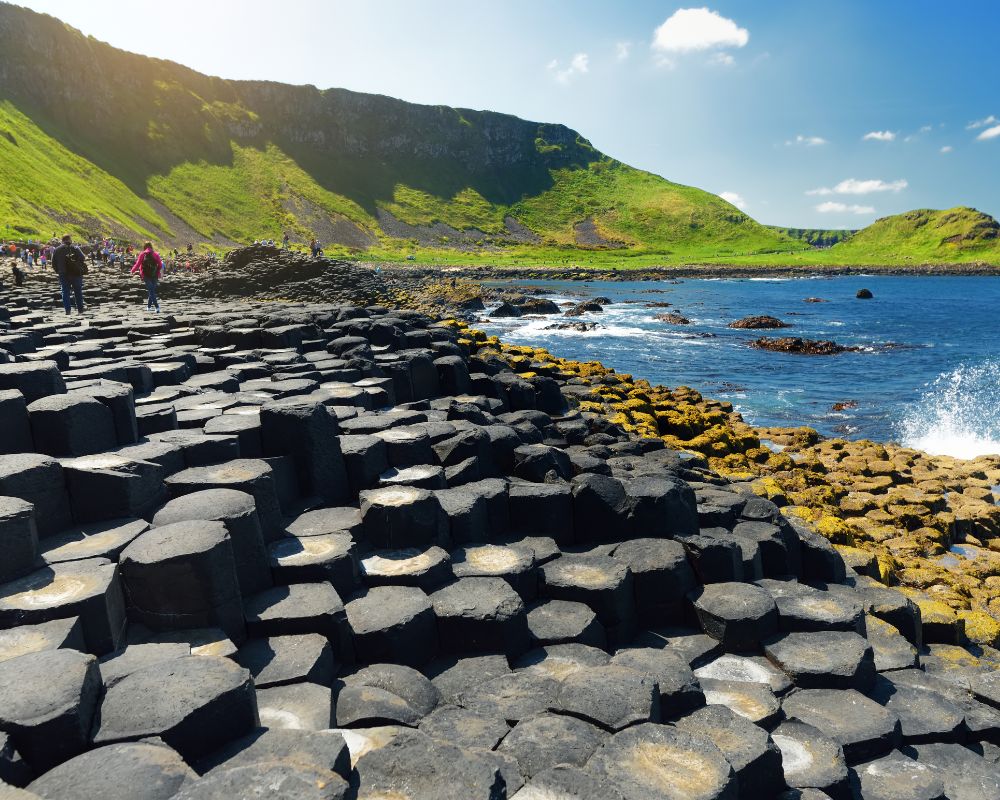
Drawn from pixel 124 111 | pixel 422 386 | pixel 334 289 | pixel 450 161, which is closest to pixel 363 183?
pixel 450 161

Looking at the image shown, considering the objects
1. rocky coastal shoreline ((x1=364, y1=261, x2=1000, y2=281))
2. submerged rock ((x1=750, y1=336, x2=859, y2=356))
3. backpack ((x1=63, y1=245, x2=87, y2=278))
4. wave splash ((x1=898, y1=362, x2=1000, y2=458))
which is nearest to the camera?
backpack ((x1=63, y1=245, x2=87, y2=278))

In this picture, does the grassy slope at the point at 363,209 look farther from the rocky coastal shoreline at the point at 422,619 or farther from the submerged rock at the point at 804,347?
the rocky coastal shoreline at the point at 422,619

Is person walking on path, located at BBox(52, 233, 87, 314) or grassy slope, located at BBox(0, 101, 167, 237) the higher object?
grassy slope, located at BBox(0, 101, 167, 237)

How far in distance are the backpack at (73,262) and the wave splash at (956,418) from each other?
19913 millimetres

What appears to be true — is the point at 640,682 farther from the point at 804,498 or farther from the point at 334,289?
the point at 334,289

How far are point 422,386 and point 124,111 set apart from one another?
12590 centimetres

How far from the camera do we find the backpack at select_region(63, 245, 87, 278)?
15.2 metres

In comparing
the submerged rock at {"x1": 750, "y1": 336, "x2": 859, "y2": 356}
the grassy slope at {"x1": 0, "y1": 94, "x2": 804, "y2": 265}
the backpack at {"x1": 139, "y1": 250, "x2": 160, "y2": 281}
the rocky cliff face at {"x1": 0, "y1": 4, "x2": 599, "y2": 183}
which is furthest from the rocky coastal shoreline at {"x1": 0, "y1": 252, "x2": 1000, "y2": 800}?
the rocky cliff face at {"x1": 0, "y1": 4, "x2": 599, "y2": 183}

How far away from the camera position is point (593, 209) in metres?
150

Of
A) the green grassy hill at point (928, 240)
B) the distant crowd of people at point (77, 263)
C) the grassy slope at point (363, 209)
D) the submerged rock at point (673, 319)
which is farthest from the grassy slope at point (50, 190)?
the green grassy hill at point (928, 240)

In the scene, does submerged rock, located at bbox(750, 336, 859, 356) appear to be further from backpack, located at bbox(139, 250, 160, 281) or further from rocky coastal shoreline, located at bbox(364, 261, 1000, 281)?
rocky coastal shoreline, located at bbox(364, 261, 1000, 281)

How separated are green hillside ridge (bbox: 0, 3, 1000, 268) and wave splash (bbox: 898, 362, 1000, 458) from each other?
6602 centimetres

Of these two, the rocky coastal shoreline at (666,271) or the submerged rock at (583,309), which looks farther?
the rocky coastal shoreline at (666,271)

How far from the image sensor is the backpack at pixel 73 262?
15.2 m
